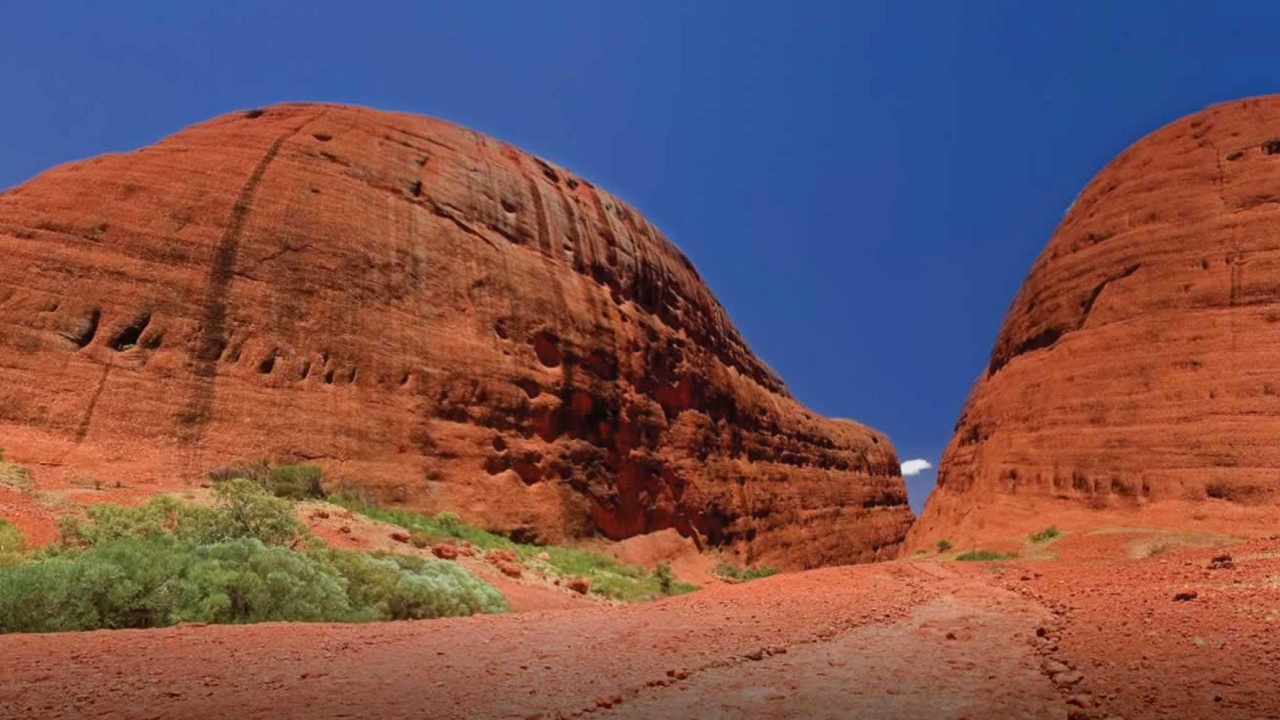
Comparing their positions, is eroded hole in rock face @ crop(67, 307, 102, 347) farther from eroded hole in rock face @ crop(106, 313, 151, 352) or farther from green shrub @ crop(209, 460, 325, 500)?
green shrub @ crop(209, 460, 325, 500)

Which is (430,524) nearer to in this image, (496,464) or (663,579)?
(496,464)

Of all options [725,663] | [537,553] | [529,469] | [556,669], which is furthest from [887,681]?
[529,469]

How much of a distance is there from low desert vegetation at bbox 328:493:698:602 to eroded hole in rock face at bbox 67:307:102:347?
22.4ft

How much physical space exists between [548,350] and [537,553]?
7.98 m

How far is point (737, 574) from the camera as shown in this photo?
30.9 metres

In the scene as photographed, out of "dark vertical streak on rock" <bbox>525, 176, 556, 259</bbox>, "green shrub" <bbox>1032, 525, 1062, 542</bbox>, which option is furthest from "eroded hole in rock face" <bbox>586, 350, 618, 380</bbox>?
"green shrub" <bbox>1032, 525, 1062, 542</bbox>

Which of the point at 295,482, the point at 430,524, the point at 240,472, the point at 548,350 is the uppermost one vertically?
the point at 548,350

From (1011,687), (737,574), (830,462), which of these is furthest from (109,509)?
(830,462)

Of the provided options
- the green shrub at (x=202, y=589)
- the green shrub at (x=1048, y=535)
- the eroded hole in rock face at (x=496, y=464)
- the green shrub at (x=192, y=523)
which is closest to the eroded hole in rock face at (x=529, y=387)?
the eroded hole in rock face at (x=496, y=464)

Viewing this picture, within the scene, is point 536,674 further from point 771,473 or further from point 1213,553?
point 771,473

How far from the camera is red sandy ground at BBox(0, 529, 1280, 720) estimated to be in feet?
17.1

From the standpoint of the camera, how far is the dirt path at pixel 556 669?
524 cm

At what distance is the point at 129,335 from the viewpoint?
1958 cm

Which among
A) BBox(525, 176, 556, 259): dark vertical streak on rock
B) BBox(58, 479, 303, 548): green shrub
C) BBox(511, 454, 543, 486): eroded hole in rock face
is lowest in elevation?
BBox(58, 479, 303, 548): green shrub
